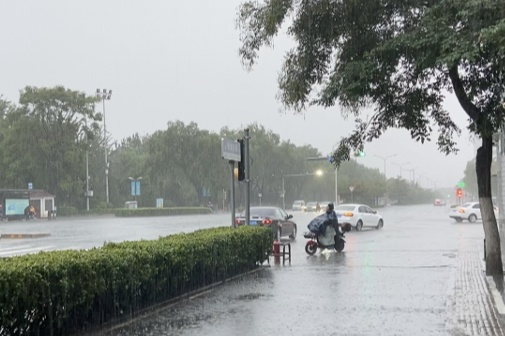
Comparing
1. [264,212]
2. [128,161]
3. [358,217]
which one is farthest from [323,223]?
[128,161]

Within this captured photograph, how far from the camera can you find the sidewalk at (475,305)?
Result: 797 cm

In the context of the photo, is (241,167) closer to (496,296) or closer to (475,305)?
(496,296)

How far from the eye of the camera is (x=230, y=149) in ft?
49.0

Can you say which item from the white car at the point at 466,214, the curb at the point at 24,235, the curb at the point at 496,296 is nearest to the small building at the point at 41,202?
the curb at the point at 24,235

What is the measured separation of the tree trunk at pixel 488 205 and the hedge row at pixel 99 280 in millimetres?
5182

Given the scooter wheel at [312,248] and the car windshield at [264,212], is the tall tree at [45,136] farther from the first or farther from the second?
the scooter wheel at [312,248]

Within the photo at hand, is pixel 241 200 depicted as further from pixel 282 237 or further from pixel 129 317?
pixel 129 317

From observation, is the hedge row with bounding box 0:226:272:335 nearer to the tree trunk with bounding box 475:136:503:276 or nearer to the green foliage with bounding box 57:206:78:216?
the tree trunk with bounding box 475:136:503:276

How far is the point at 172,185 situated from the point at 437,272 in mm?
74334

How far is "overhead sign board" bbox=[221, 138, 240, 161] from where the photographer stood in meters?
14.5

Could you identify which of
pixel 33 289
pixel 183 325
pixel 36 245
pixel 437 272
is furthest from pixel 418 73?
pixel 36 245

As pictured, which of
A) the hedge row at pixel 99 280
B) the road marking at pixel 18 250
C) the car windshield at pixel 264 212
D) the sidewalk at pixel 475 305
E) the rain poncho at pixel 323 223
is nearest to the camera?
the hedge row at pixel 99 280

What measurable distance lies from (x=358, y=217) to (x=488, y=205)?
68.4 ft

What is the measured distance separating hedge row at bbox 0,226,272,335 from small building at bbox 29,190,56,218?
5279cm
